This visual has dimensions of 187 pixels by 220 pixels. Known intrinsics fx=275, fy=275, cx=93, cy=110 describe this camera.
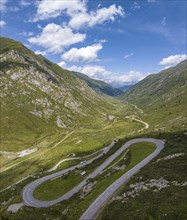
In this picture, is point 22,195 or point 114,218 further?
point 22,195

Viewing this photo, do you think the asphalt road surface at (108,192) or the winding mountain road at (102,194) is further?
the winding mountain road at (102,194)

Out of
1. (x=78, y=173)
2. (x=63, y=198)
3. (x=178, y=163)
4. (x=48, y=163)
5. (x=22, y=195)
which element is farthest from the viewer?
(x=48, y=163)

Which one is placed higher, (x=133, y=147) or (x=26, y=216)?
(x=133, y=147)

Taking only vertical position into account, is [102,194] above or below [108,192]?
below

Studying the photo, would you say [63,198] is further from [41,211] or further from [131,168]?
[131,168]

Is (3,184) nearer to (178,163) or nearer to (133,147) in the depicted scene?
(133,147)

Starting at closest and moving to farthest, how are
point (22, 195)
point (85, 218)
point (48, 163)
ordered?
point (85, 218), point (22, 195), point (48, 163)

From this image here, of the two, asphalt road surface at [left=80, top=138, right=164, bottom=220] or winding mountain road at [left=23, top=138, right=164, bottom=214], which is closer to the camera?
asphalt road surface at [left=80, top=138, right=164, bottom=220]

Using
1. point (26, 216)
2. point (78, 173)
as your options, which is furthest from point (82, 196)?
point (78, 173)

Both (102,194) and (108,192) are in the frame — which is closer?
(102,194)

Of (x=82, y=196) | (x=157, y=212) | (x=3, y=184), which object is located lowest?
(x=3, y=184)
